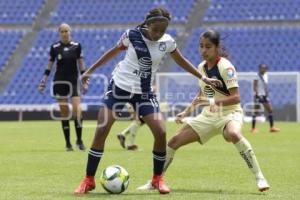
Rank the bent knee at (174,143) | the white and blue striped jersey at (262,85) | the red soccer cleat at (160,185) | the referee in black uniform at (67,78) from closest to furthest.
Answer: the red soccer cleat at (160,185), the bent knee at (174,143), the referee in black uniform at (67,78), the white and blue striped jersey at (262,85)

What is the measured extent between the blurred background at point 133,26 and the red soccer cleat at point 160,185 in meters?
20.3

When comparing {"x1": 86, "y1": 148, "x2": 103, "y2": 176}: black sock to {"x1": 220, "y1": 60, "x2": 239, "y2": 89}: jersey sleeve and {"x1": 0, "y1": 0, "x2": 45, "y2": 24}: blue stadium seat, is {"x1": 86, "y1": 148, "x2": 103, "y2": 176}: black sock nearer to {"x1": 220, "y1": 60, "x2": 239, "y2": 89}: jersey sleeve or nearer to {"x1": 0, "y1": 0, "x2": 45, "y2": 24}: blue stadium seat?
{"x1": 220, "y1": 60, "x2": 239, "y2": 89}: jersey sleeve

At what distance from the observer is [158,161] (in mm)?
8484

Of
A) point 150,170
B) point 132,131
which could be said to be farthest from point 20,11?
point 150,170

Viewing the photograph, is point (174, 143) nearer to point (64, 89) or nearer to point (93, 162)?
point (93, 162)

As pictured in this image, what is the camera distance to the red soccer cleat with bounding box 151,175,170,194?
8.20m

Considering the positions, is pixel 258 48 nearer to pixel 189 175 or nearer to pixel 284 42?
pixel 284 42

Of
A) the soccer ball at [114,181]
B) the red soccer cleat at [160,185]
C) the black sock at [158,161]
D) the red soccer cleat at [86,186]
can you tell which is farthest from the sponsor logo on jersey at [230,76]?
the red soccer cleat at [86,186]

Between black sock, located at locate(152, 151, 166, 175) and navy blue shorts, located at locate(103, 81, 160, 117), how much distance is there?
49 cm

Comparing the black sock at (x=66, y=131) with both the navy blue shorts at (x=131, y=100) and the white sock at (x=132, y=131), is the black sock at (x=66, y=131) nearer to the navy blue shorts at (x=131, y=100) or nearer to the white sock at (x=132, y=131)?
the white sock at (x=132, y=131)

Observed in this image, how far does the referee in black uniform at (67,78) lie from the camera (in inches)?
Answer: 573

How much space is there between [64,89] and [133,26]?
19.3 m

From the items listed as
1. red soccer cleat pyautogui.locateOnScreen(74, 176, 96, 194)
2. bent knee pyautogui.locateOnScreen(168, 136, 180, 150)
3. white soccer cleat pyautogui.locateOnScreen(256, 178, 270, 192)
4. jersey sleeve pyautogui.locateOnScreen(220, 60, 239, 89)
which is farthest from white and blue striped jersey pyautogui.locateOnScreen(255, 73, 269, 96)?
red soccer cleat pyautogui.locateOnScreen(74, 176, 96, 194)

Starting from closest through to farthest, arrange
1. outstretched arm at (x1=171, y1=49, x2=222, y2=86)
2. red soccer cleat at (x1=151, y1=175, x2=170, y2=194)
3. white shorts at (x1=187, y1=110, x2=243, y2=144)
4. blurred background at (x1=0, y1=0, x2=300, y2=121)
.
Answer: red soccer cleat at (x1=151, y1=175, x2=170, y2=194), outstretched arm at (x1=171, y1=49, x2=222, y2=86), white shorts at (x1=187, y1=110, x2=243, y2=144), blurred background at (x1=0, y1=0, x2=300, y2=121)
